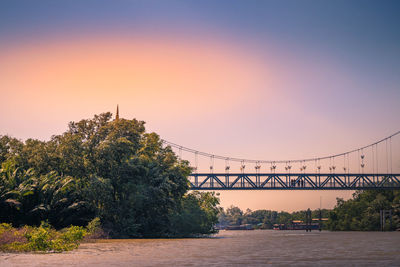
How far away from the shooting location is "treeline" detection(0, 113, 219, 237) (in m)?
46.8

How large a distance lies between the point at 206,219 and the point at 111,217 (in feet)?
68.3

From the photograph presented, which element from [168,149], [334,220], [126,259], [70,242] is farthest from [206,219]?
[334,220]

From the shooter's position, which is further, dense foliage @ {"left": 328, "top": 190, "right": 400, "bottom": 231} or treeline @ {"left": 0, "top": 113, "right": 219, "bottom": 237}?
dense foliage @ {"left": 328, "top": 190, "right": 400, "bottom": 231}

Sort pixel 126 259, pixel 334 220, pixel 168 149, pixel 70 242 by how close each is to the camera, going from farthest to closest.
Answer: pixel 334 220, pixel 168 149, pixel 70 242, pixel 126 259

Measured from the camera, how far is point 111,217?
55344 mm

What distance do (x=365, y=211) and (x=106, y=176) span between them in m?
100

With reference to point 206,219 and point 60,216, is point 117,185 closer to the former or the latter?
point 60,216

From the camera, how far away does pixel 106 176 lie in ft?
182

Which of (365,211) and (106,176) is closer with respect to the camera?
(106,176)

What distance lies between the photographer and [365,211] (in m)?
139

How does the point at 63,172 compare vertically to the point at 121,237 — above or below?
above

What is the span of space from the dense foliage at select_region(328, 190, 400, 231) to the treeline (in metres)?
78.9

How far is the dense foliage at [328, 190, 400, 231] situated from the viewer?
5072 inches

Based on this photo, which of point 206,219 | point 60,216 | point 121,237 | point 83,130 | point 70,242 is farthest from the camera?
point 206,219
